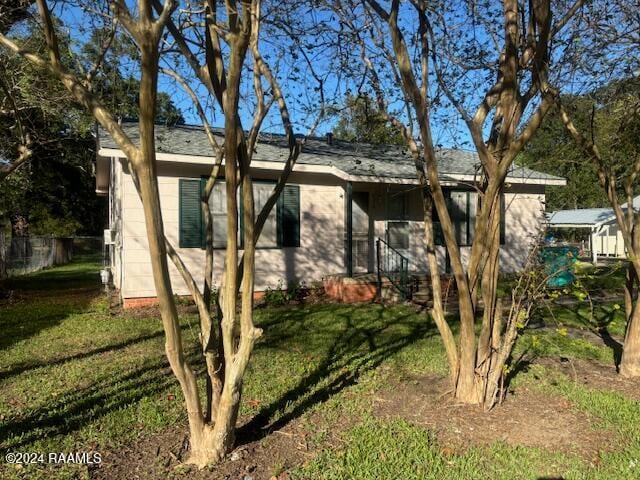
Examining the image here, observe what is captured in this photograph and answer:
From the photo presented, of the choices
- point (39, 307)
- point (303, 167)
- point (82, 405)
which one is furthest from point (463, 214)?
point (82, 405)

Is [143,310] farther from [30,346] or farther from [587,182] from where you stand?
[587,182]

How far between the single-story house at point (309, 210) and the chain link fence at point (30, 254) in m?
5.56

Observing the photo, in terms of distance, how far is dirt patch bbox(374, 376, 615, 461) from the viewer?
11.9 feet

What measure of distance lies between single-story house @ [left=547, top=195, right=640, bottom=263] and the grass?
21617 millimetres

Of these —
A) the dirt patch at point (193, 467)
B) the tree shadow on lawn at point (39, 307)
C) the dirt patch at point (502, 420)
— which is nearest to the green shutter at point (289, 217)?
the tree shadow on lawn at point (39, 307)

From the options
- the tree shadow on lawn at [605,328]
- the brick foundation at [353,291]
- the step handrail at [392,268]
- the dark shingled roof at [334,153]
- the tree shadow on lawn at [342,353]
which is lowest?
the tree shadow on lawn at [605,328]


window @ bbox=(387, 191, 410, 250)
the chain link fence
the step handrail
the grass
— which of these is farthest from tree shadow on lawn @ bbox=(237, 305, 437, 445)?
the chain link fence

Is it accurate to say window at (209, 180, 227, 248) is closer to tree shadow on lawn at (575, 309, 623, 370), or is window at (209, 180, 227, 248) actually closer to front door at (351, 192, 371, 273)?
front door at (351, 192, 371, 273)

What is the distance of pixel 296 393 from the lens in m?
4.61

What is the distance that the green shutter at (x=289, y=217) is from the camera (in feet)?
34.3

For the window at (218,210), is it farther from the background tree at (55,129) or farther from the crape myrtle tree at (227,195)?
the crape myrtle tree at (227,195)

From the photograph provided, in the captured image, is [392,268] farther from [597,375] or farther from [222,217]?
[597,375]

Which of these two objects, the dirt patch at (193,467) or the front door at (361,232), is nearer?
the dirt patch at (193,467)

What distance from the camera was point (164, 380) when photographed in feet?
16.6
